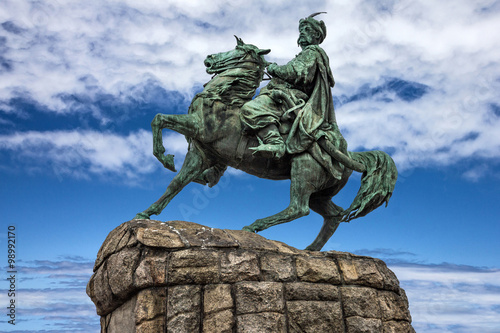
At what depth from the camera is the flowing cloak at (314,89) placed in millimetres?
7203

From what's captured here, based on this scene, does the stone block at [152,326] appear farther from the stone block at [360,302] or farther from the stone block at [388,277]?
the stone block at [388,277]

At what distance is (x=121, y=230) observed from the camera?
626 cm

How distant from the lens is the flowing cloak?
7.20 meters

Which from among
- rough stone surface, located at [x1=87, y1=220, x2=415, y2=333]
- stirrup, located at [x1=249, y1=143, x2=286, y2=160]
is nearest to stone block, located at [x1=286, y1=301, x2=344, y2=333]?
rough stone surface, located at [x1=87, y1=220, x2=415, y2=333]

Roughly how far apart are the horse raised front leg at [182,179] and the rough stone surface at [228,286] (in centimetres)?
69

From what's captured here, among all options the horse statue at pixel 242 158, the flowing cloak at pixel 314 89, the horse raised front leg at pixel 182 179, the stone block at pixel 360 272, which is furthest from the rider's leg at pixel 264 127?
the stone block at pixel 360 272

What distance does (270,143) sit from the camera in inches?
277

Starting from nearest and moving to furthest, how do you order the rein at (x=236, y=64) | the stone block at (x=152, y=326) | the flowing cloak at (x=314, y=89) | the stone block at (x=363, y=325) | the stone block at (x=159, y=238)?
the stone block at (x=152, y=326), the stone block at (x=159, y=238), the stone block at (x=363, y=325), the flowing cloak at (x=314, y=89), the rein at (x=236, y=64)

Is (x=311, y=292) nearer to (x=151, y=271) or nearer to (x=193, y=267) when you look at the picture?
(x=193, y=267)

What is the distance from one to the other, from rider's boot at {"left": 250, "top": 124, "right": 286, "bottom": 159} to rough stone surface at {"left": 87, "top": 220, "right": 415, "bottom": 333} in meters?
1.03

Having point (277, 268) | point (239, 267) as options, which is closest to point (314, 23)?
point (277, 268)

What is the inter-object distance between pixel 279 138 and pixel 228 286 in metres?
2.02

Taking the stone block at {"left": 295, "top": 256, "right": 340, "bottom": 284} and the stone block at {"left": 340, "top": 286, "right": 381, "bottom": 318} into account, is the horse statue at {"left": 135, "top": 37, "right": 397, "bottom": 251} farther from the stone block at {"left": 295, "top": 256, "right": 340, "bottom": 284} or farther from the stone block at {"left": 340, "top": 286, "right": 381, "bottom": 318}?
the stone block at {"left": 340, "top": 286, "right": 381, "bottom": 318}

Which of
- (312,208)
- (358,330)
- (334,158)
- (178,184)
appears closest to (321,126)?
(334,158)
